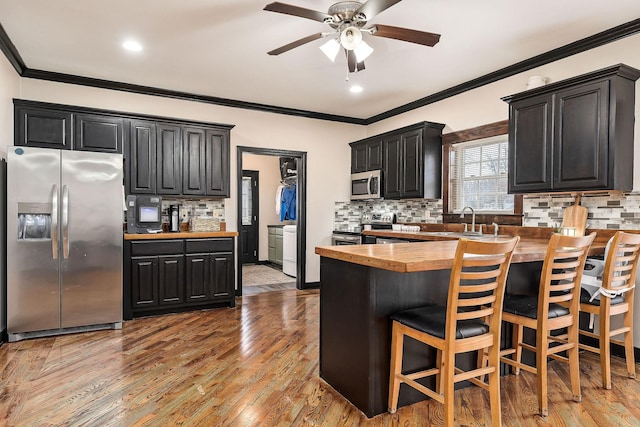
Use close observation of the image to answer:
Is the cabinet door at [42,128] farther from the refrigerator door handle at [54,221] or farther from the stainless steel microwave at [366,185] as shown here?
the stainless steel microwave at [366,185]

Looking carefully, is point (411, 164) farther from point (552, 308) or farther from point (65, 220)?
point (65, 220)

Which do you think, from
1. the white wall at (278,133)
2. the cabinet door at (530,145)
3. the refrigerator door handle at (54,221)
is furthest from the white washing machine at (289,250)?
the cabinet door at (530,145)

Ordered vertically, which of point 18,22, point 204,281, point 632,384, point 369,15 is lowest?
point 632,384

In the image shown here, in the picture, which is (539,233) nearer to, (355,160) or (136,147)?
(355,160)

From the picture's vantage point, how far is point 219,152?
16.3 feet

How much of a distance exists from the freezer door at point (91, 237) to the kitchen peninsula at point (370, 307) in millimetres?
2440

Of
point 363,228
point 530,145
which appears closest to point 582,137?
point 530,145

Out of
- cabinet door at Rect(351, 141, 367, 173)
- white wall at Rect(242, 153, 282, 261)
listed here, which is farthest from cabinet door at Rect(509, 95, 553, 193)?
white wall at Rect(242, 153, 282, 261)

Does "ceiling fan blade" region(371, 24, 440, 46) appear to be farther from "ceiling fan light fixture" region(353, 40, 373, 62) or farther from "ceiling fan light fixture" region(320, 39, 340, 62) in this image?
"ceiling fan light fixture" region(320, 39, 340, 62)

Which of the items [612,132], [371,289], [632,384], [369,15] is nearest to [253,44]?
[369,15]

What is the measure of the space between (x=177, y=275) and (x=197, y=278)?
22 centimetres

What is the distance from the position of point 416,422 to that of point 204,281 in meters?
3.06

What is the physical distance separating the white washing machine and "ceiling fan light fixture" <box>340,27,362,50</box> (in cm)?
425

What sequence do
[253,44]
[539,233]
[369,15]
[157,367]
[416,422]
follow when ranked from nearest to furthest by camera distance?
[416,422] → [369,15] → [157,367] → [253,44] → [539,233]
